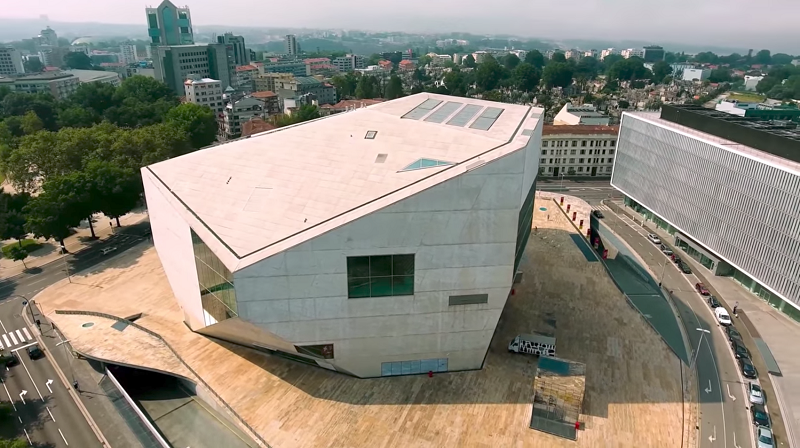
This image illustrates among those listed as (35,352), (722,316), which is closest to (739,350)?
(722,316)

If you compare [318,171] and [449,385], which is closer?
[449,385]

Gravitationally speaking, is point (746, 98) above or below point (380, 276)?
above

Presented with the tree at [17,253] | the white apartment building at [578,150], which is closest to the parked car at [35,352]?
the tree at [17,253]

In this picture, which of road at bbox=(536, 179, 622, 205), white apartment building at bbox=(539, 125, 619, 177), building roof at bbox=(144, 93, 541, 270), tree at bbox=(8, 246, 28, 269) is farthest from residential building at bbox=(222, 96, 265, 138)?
building roof at bbox=(144, 93, 541, 270)

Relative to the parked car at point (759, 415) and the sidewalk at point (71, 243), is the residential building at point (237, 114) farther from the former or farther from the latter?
the parked car at point (759, 415)

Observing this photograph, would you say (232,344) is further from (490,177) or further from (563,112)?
(563,112)

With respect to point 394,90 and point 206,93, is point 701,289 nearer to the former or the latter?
point 394,90

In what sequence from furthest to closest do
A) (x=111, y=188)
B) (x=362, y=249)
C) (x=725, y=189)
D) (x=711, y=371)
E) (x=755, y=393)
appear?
(x=111, y=188) → (x=725, y=189) → (x=711, y=371) → (x=755, y=393) → (x=362, y=249)
